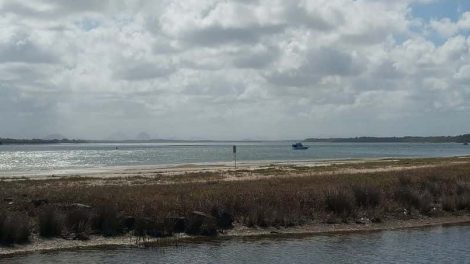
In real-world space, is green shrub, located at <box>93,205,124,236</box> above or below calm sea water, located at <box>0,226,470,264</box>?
above

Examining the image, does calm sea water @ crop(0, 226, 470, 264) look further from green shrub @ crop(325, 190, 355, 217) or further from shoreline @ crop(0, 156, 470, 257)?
green shrub @ crop(325, 190, 355, 217)

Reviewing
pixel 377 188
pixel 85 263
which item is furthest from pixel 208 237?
pixel 377 188

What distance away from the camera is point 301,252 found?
1717 cm

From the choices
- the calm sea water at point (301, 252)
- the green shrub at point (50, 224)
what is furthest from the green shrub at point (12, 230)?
the calm sea water at point (301, 252)

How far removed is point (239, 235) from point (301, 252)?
3611mm

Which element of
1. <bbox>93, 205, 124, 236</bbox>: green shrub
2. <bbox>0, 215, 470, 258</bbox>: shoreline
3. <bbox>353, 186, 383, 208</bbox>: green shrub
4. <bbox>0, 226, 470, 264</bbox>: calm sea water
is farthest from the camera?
<bbox>353, 186, 383, 208</bbox>: green shrub

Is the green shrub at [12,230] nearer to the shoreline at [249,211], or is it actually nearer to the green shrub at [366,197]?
the shoreline at [249,211]

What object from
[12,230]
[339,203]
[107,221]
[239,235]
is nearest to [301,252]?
[239,235]

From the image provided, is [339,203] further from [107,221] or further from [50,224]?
[50,224]

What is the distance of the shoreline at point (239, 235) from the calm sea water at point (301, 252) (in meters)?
0.69

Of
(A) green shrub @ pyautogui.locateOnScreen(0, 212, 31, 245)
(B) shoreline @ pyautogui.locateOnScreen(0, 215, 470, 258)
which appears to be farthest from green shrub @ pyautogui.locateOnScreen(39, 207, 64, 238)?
(A) green shrub @ pyautogui.locateOnScreen(0, 212, 31, 245)

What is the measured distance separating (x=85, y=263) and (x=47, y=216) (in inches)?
175

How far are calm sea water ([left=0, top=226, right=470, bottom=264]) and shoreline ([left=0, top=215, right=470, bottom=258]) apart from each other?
69 cm

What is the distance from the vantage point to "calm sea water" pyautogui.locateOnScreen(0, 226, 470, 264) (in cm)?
1599
